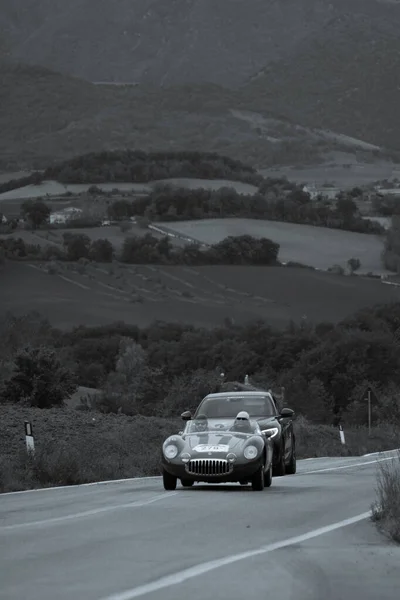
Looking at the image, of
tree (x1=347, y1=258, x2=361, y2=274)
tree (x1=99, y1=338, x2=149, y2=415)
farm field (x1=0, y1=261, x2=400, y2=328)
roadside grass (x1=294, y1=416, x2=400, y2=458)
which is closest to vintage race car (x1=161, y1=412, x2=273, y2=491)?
roadside grass (x1=294, y1=416, x2=400, y2=458)

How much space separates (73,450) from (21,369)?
3752 cm

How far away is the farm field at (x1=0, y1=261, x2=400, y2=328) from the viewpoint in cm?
15225

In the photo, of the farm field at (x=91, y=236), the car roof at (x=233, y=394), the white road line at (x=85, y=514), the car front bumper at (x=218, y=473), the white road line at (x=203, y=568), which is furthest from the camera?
the farm field at (x=91, y=236)

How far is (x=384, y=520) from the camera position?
15.4 m

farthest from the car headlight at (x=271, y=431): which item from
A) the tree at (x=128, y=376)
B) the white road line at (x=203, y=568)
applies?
the tree at (x=128, y=376)

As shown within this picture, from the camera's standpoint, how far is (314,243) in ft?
625

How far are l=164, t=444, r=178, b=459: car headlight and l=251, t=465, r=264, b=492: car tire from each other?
118 centimetres

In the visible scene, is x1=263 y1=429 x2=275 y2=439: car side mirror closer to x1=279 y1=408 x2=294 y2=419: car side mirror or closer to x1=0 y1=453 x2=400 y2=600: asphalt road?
x1=279 y1=408 x2=294 y2=419: car side mirror

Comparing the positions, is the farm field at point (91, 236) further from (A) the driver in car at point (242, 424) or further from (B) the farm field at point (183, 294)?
(A) the driver in car at point (242, 424)

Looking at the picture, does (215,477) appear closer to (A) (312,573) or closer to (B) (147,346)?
(A) (312,573)

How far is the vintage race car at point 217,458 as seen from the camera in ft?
72.4

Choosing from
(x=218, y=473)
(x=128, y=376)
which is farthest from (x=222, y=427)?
(x=128, y=376)

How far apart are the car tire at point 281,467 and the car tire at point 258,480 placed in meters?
4.18

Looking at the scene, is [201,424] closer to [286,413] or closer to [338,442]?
[286,413]
